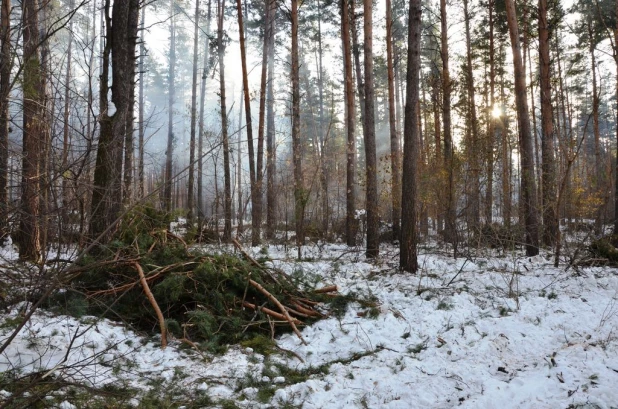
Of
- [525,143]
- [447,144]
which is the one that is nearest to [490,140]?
[447,144]

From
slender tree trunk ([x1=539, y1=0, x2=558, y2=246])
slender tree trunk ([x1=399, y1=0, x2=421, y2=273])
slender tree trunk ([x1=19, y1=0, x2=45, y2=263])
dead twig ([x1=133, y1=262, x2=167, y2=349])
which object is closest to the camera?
slender tree trunk ([x1=19, y1=0, x2=45, y2=263])

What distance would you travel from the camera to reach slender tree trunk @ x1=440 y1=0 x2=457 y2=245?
899 cm

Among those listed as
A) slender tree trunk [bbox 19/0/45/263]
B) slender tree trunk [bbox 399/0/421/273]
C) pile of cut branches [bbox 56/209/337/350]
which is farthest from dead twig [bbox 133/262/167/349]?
slender tree trunk [bbox 399/0/421/273]

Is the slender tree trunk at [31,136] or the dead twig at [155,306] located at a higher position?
the slender tree trunk at [31,136]

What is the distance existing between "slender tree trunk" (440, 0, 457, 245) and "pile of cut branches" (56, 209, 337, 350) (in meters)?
4.62

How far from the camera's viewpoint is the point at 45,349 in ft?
12.3

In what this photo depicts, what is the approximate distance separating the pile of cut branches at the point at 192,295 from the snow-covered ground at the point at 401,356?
0.26 metres

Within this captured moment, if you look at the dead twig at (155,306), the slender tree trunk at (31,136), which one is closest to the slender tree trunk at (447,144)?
the dead twig at (155,306)

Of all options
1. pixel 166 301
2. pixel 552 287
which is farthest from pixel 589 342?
pixel 166 301

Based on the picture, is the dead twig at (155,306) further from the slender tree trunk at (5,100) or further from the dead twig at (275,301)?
the slender tree trunk at (5,100)

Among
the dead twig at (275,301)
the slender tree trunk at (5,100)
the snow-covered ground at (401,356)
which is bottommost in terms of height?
→ the snow-covered ground at (401,356)

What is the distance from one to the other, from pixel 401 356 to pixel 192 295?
269 centimetres

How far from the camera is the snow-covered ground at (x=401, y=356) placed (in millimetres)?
3254

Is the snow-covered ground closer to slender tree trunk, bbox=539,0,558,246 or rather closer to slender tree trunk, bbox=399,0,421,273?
slender tree trunk, bbox=399,0,421,273
